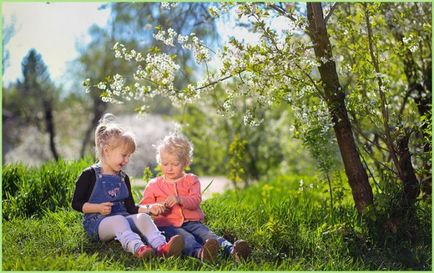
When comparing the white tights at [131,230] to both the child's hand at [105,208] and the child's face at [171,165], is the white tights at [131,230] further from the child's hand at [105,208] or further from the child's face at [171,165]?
the child's face at [171,165]

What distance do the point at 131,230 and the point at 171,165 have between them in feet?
1.82

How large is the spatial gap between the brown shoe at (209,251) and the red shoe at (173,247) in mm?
135

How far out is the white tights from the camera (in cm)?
416

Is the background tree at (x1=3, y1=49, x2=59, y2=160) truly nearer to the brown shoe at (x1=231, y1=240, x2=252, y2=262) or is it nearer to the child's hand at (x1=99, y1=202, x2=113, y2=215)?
the child's hand at (x1=99, y1=202, x2=113, y2=215)

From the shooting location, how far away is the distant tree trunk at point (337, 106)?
15.9 ft

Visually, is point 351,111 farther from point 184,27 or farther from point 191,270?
point 184,27

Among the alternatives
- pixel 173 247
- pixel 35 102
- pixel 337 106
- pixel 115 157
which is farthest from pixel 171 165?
pixel 35 102

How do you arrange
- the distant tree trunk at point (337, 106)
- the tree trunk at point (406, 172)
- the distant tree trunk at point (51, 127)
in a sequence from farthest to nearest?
1. the distant tree trunk at point (51, 127)
2. the tree trunk at point (406, 172)
3. the distant tree trunk at point (337, 106)


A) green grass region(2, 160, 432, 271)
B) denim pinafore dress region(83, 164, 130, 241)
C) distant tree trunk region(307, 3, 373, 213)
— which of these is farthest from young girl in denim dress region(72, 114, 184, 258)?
distant tree trunk region(307, 3, 373, 213)

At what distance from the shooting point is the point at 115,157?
14.8 ft

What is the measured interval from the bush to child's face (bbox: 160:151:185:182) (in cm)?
112

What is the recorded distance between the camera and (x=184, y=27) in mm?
6613

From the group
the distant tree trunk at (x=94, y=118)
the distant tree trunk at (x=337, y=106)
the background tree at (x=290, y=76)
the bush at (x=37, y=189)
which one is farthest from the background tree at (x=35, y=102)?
the distant tree trunk at (x=337, y=106)

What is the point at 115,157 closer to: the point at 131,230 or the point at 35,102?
the point at 131,230
